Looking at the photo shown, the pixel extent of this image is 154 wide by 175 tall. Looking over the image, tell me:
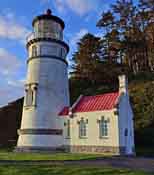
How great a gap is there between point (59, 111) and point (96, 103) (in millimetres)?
3958

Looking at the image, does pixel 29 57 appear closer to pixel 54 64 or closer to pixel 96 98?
pixel 54 64

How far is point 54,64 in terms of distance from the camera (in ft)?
82.8

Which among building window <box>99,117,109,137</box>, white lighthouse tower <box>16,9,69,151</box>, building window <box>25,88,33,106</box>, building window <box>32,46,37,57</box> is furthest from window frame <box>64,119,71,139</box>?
building window <box>32,46,37,57</box>

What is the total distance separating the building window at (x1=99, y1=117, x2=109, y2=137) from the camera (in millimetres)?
21328

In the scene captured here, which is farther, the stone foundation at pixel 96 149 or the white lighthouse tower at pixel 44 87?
the white lighthouse tower at pixel 44 87

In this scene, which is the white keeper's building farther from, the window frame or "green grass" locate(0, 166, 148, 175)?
"green grass" locate(0, 166, 148, 175)

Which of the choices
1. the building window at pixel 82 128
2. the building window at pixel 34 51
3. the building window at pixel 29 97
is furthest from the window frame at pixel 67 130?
the building window at pixel 34 51

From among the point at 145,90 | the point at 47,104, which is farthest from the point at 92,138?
the point at 145,90

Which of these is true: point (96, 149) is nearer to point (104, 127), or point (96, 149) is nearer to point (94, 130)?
point (94, 130)

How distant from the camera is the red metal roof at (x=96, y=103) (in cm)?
2169

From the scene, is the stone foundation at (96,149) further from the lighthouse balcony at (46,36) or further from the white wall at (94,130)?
the lighthouse balcony at (46,36)

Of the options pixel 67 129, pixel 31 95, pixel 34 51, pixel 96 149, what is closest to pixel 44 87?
pixel 31 95

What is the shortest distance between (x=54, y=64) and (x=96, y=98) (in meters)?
5.27

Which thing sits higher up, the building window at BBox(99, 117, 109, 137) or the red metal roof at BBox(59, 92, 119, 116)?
the red metal roof at BBox(59, 92, 119, 116)
